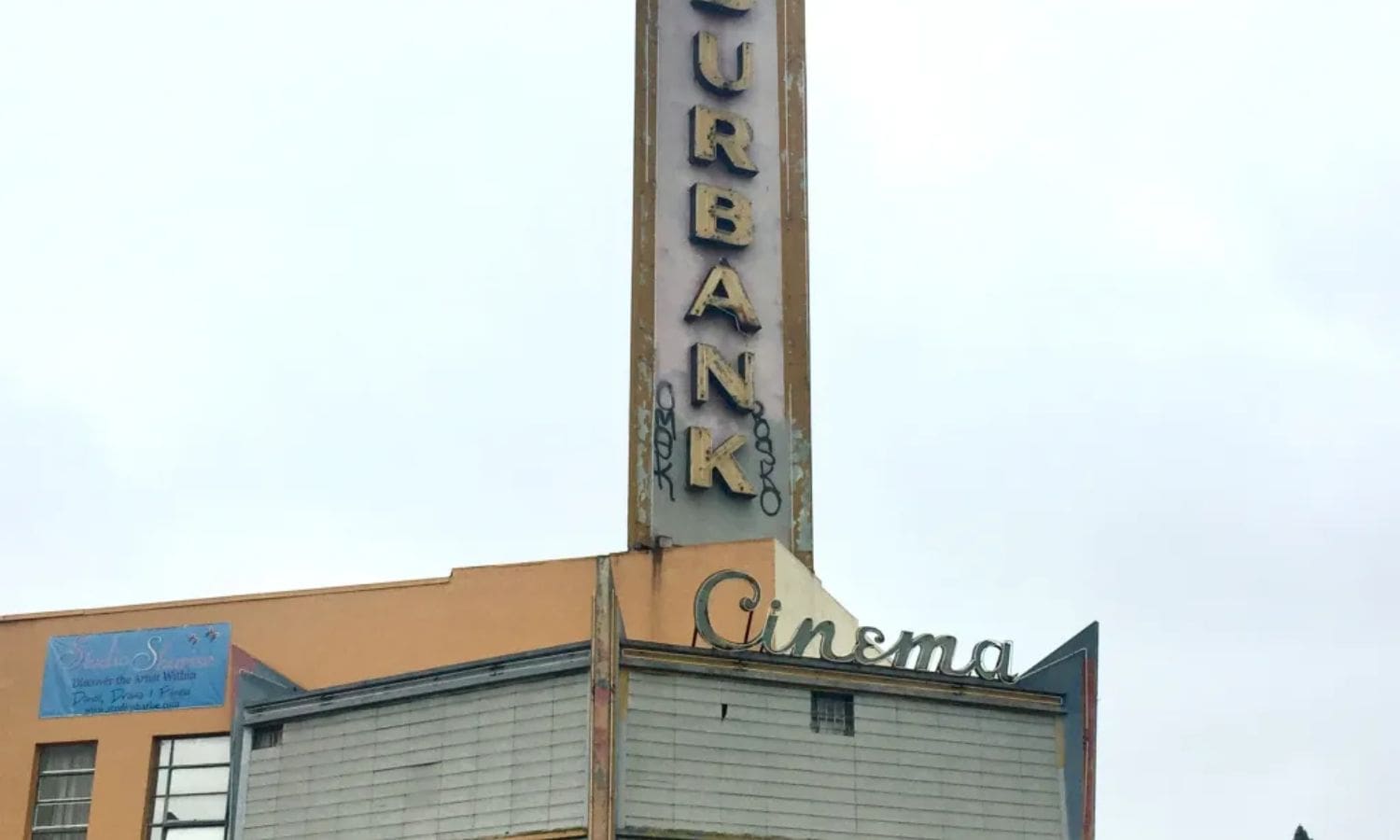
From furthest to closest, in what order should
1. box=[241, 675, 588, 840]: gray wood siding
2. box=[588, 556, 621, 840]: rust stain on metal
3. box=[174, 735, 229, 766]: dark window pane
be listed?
box=[174, 735, 229, 766]: dark window pane, box=[241, 675, 588, 840]: gray wood siding, box=[588, 556, 621, 840]: rust stain on metal

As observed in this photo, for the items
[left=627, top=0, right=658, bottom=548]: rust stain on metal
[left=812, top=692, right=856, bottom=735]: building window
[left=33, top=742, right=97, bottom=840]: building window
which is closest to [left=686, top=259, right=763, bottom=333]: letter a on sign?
[left=627, top=0, right=658, bottom=548]: rust stain on metal

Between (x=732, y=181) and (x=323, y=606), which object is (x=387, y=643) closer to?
(x=323, y=606)

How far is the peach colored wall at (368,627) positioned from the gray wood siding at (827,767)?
585cm

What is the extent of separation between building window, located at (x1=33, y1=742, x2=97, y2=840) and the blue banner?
775 mm

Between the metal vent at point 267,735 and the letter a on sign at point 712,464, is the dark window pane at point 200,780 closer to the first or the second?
the metal vent at point 267,735

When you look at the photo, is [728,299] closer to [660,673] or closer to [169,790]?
[660,673]

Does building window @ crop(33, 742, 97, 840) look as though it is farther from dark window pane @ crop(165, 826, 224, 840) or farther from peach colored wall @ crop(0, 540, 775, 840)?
dark window pane @ crop(165, 826, 224, 840)

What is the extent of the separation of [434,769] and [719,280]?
1504cm

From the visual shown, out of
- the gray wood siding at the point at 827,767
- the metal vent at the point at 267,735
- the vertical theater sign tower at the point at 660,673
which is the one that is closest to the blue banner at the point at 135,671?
the vertical theater sign tower at the point at 660,673

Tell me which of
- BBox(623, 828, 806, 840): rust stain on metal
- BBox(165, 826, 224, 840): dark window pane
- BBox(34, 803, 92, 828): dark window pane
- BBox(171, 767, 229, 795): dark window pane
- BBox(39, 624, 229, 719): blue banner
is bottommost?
BBox(623, 828, 806, 840): rust stain on metal

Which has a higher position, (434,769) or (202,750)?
(202,750)

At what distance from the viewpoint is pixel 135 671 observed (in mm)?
39812

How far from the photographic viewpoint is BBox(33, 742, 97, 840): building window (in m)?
39.2

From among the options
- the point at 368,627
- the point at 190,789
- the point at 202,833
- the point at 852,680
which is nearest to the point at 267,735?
the point at 202,833
